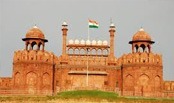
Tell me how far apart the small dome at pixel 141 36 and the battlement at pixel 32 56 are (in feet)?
35.2

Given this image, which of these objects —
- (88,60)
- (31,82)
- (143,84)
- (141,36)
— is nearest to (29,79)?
(31,82)

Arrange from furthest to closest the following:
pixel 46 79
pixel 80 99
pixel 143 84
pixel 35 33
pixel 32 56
A: pixel 35 33, pixel 32 56, pixel 46 79, pixel 143 84, pixel 80 99

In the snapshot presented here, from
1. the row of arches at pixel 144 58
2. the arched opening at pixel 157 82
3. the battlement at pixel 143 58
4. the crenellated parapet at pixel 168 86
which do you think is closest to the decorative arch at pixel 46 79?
the battlement at pixel 143 58

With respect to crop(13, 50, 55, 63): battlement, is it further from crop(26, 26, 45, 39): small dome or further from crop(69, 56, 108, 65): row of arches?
crop(69, 56, 108, 65): row of arches

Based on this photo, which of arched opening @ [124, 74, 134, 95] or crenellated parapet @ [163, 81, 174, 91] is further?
crenellated parapet @ [163, 81, 174, 91]

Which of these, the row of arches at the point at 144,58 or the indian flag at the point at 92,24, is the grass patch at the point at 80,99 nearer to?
the row of arches at the point at 144,58

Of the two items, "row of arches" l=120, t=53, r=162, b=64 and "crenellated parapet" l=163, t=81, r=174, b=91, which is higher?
"row of arches" l=120, t=53, r=162, b=64

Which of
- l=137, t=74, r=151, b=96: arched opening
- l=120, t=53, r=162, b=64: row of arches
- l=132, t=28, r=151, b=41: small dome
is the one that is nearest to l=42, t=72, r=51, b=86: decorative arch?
l=120, t=53, r=162, b=64: row of arches

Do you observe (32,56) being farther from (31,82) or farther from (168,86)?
(168,86)

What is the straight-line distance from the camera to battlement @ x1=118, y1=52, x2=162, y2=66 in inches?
2057

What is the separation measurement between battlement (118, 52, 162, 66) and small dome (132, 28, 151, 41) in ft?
6.40

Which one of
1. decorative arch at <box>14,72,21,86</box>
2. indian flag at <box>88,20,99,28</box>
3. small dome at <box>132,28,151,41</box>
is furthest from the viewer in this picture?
small dome at <box>132,28,151,41</box>

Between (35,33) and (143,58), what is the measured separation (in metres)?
13.4

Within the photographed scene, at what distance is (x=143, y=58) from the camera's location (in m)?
52.4
